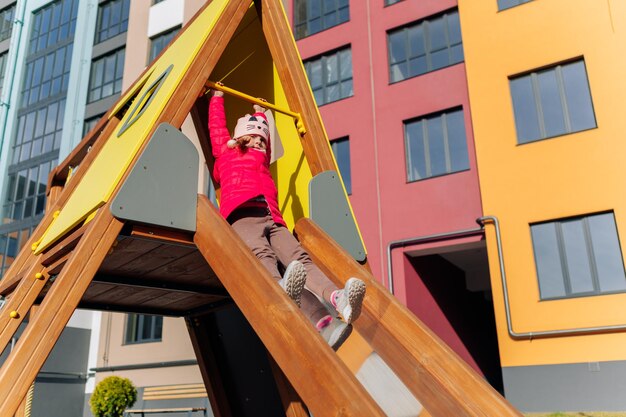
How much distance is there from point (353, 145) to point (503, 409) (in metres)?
11.6

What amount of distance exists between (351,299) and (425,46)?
12.1 m

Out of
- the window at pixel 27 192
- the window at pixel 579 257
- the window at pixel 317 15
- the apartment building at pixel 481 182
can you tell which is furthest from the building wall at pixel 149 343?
the window at pixel 579 257

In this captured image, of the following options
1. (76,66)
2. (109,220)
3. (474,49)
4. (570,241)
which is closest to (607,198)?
(570,241)

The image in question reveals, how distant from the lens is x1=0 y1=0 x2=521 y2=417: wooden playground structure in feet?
8.72

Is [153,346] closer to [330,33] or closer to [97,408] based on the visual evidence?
[97,408]

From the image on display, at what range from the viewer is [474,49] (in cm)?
1249

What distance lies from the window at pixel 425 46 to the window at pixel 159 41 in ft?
28.4

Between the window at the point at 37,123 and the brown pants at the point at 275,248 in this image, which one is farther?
the window at the point at 37,123

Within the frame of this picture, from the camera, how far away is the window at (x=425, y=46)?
1324cm

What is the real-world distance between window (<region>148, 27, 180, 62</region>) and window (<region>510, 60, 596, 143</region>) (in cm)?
1239

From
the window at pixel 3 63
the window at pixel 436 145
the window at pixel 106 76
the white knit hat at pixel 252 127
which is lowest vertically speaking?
the white knit hat at pixel 252 127

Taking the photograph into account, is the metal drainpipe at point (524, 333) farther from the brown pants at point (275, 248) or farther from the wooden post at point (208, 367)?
the brown pants at point (275, 248)

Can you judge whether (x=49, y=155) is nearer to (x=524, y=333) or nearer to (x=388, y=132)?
(x=388, y=132)

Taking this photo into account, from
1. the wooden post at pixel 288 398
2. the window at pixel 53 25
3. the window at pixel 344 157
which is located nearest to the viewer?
the wooden post at pixel 288 398
